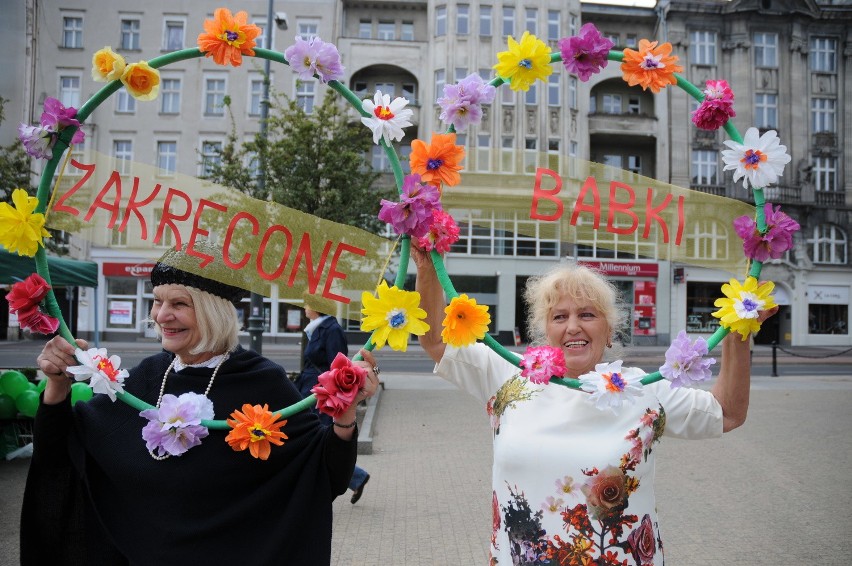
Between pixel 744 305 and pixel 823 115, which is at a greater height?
pixel 823 115

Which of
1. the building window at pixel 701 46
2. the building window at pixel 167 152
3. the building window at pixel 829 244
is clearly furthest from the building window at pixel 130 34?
the building window at pixel 829 244

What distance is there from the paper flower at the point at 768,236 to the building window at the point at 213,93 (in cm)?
2970

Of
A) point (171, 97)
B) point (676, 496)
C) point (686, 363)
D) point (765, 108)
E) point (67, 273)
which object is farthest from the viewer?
point (765, 108)

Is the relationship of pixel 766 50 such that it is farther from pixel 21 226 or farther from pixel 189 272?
pixel 21 226

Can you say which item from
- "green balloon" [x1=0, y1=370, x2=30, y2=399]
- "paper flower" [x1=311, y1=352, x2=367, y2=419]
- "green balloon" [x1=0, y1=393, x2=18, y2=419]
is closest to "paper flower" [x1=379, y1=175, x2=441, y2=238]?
"paper flower" [x1=311, y1=352, x2=367, y2=419]

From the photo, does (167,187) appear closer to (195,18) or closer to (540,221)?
(540,221)

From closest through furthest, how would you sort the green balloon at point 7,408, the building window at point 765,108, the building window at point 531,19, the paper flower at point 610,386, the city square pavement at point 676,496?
the paper flower at point 610,386 < the city square pavement at point 676,496 < the green balloon at point 7,408 < the building window at point 531,19 < the building window at point 765,108

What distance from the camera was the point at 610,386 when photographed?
2178 mm

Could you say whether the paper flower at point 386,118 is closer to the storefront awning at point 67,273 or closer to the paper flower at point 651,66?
the paper flower at point 651,66

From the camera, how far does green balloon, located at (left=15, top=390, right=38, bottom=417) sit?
7453 millimetres

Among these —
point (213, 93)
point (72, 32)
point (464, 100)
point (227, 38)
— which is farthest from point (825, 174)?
point (227, 38)

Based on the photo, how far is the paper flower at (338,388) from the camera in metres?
2.20

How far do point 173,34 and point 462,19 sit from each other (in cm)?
1268

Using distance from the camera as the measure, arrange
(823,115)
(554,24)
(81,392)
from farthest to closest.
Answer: (823,115) → (554,24) → (81,392)
